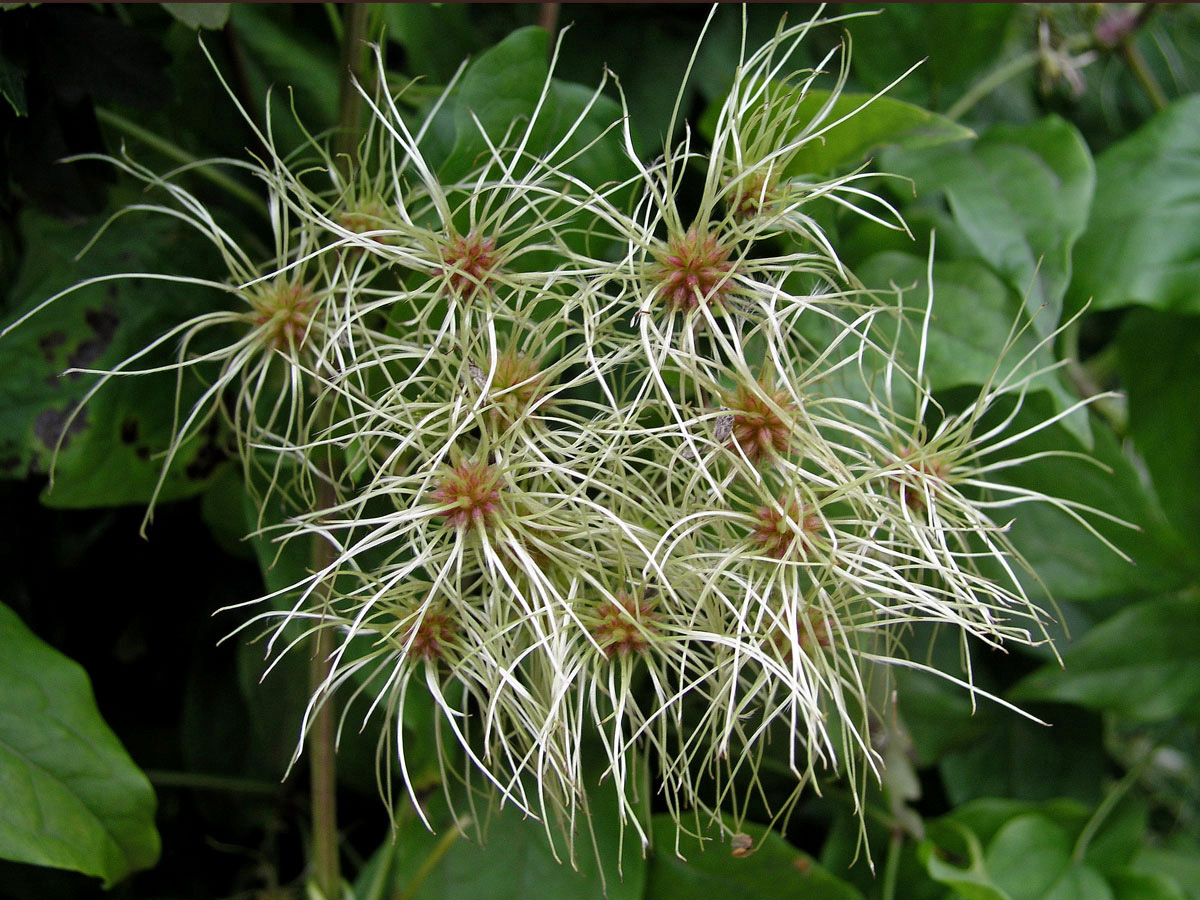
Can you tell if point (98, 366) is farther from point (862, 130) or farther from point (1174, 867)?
point (1174, 867)

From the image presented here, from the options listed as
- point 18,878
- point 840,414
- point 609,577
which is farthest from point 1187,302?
point 18,878

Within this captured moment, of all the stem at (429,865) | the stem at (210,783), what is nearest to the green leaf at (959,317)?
the stem at (429,865)

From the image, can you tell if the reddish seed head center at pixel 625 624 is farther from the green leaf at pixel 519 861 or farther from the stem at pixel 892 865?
the stem at pixel 892 865

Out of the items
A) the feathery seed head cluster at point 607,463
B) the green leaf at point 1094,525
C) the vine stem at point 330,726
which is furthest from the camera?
the green leaf at point 1094,525

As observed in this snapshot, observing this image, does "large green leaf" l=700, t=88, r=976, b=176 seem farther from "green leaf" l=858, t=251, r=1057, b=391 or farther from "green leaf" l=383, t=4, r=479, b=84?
"green leaf" l=383, t=4, r=479, b=84

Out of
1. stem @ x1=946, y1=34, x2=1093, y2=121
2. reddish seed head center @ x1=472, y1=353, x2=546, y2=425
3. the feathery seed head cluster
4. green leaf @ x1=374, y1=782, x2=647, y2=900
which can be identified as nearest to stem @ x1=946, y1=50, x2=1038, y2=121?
stem @ x1=946, y1=34, x2=1093, y2=121

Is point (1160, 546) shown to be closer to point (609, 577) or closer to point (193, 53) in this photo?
point (609, 577)
